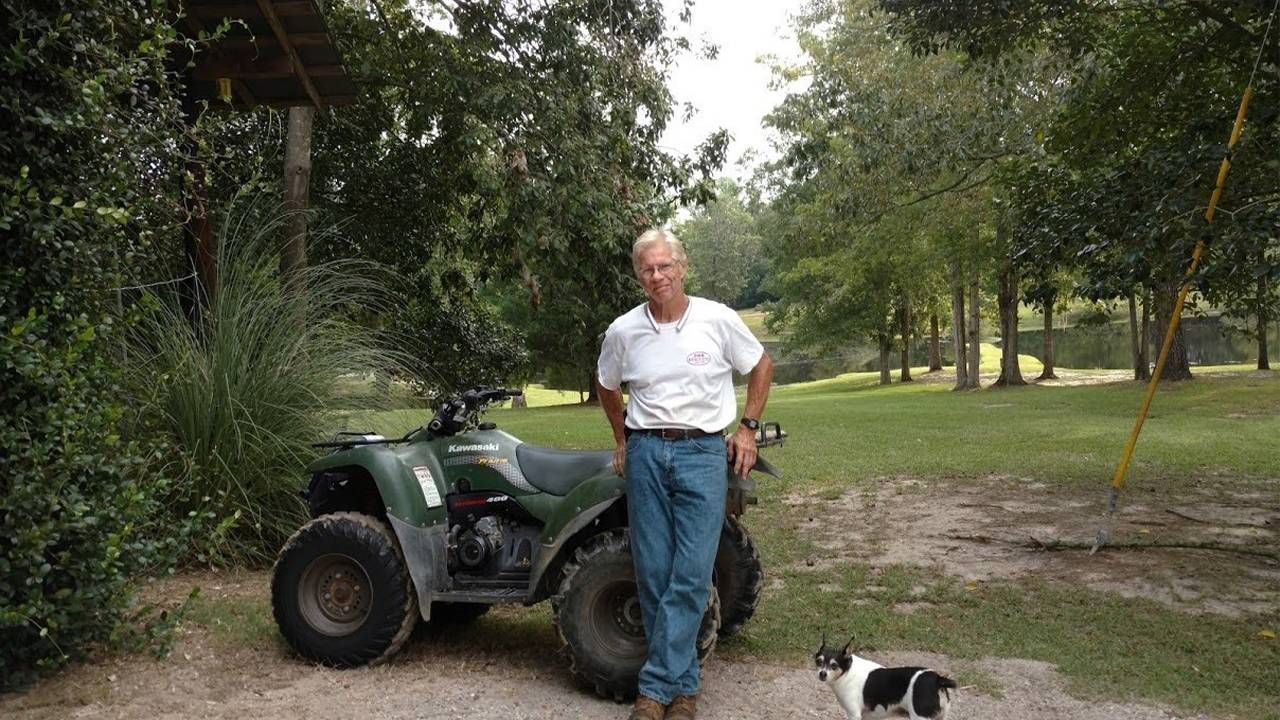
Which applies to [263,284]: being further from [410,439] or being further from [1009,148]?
[1009,148]

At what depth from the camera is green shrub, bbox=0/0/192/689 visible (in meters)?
3.91

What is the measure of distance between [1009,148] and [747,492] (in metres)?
14.6

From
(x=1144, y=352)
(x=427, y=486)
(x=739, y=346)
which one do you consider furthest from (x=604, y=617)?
(x=1144, y=352)

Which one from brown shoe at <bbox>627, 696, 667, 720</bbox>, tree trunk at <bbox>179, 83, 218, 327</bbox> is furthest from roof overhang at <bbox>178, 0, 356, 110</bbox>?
brown shoe at <bbox>627, 696, 667, 720</bbox>

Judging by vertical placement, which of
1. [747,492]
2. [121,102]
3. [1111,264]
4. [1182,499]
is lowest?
[1182,499]

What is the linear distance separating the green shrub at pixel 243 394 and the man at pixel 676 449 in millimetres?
3255

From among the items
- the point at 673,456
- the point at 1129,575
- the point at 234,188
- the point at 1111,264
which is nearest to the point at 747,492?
the point at 673,456

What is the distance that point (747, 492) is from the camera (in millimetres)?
4516

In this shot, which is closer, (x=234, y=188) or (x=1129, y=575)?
(x=1129, y=575)

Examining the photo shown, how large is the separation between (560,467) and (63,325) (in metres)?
2.13

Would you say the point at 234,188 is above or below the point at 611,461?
above

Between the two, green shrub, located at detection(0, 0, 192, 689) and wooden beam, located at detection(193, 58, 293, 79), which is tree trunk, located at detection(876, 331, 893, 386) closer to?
wooden beam, located at detection(193, 58, 293, 79)

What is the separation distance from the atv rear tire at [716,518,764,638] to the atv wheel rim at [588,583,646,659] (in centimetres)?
58

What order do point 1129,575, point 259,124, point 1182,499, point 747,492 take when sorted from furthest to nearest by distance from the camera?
point 259,124 < point 1182,499 < point 1129,575 < point 747,492
